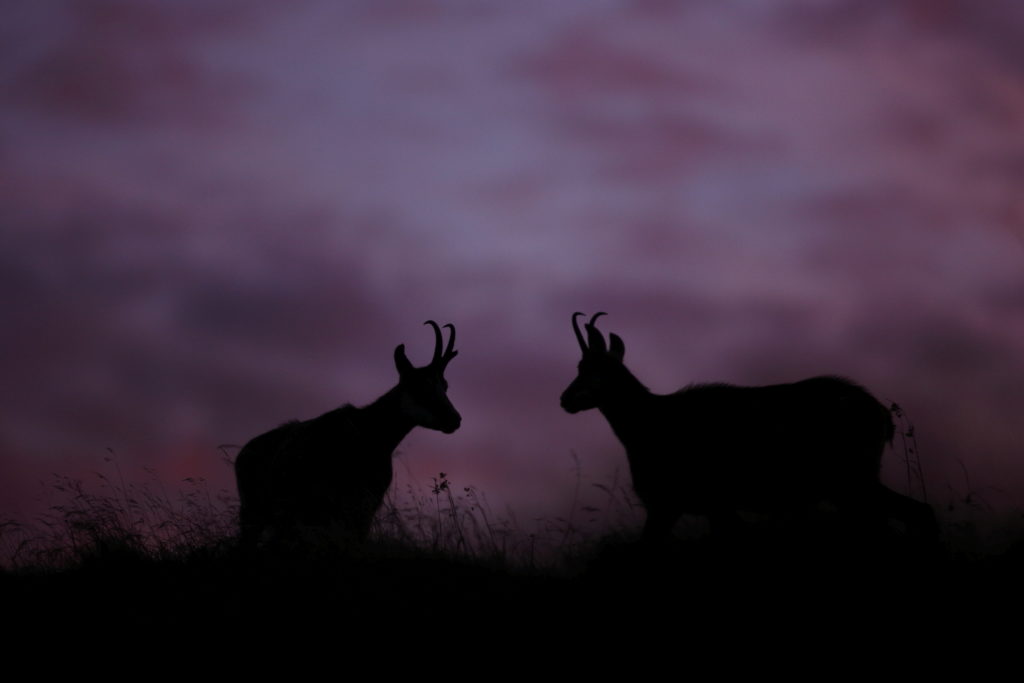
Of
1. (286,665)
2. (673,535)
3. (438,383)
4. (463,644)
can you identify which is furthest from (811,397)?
(286,665)

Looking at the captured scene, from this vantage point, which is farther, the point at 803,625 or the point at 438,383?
the point at 438,383

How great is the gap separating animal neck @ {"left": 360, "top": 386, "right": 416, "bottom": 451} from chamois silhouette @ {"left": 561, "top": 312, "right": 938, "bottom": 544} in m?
3.23

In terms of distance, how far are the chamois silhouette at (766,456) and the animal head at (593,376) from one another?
0.49m

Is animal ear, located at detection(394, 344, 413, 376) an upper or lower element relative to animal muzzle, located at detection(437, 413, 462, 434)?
upper

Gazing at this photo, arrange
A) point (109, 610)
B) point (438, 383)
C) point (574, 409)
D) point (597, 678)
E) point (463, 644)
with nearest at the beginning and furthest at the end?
point (597, 678) < point (463, 644) < point (109, 610) < point (574, 409) < point (438, 383)

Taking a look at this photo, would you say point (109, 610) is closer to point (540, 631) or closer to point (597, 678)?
point (540, 631)

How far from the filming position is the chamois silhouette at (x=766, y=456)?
1128 centimetres

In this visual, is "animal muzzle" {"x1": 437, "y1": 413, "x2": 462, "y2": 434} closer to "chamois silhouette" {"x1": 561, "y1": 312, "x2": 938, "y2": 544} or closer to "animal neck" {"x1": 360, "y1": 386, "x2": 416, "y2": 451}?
"animal neck" {"x1": 360, "y1": 386, "x2": 416, "y2": 451}

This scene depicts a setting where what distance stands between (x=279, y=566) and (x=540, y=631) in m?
3.34

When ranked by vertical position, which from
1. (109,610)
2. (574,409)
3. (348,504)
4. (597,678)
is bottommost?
(597,678)

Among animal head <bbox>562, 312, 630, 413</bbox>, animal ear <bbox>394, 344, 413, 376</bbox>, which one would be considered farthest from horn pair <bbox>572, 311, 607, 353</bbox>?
animal ear <bbox>394, 344, 413, 376</bbox>

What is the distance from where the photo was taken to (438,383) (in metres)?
14.5

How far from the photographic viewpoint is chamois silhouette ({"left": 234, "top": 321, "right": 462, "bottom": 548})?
1350 cm

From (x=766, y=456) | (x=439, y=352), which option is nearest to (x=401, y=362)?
(x=439, y=352)
